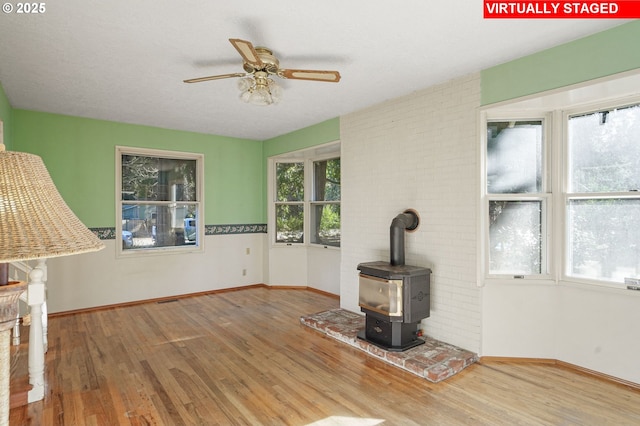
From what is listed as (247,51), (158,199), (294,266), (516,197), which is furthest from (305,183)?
(247,51)

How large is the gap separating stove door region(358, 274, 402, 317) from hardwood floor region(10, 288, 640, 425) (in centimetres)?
49

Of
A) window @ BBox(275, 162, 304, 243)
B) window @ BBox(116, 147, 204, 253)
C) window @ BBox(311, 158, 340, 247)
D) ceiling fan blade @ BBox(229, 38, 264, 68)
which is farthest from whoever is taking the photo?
window @ BBox(275, 162, 304, 243)

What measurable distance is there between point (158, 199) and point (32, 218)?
5.15 m

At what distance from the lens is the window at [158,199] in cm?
527

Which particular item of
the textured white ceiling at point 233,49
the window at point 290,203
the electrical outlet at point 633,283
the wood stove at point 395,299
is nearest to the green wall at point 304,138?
the window at point 290,203

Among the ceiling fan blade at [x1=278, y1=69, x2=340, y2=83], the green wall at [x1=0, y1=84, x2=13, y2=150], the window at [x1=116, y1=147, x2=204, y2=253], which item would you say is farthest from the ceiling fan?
the window at [x1=116, y1=147, x2=204, y2=253]

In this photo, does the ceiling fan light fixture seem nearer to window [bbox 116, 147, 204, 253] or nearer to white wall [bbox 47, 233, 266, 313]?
window [bbox 116, 147, 204, 253]

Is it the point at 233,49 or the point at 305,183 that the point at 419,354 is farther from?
the point at 305,183

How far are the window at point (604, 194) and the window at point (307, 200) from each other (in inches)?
126

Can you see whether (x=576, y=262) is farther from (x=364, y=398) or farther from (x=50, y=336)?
(x=50, y=336)

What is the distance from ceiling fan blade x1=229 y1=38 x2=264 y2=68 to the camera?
2132 millimetres

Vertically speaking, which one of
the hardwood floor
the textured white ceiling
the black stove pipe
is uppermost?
the textured white ceiling

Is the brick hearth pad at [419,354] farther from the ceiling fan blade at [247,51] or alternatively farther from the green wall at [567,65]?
the ceiling fan blade at [247,51]

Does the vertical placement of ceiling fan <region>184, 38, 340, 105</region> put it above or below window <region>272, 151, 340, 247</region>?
above
